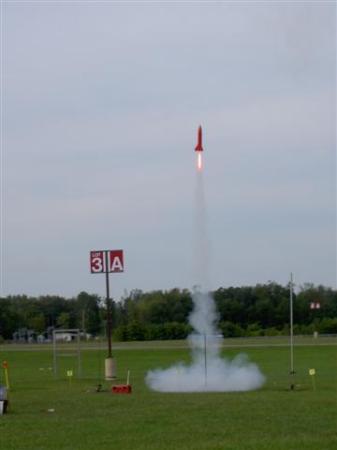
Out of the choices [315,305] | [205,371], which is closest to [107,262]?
[205,371]

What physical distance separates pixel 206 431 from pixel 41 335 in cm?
11049

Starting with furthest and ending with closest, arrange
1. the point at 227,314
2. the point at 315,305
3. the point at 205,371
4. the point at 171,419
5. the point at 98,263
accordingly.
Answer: the point at 315,305, the point at 227,314, the point at 98,263, the point at 205,371, the point at 171,419

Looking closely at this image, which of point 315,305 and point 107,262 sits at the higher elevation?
point 107,262

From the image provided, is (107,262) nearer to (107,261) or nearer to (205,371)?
(107,261)

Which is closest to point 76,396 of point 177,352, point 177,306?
point 177,352

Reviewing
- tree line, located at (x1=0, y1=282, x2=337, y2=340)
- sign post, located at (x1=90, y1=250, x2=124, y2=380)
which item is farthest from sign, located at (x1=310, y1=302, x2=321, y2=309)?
sign post, located at (x1=90, y1=250, x2=124, y2=380)

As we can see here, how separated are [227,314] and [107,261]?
57345mm

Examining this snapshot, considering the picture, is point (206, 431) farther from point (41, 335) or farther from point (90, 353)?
point (41, 335)

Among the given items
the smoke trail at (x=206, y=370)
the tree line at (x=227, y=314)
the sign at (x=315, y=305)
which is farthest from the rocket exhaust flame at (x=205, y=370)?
Result: the sign at (x=315, y=305)

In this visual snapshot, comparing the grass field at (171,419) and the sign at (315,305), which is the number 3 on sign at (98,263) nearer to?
the grass field at (171,419)

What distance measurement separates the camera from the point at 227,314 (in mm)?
96688

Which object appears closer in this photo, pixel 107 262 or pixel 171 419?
pixel 171 419

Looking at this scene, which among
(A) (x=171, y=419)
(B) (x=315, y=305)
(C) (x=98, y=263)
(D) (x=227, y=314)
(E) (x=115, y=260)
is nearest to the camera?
(A) (x=171, y=419)

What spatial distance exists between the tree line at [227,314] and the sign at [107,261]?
128 feet
